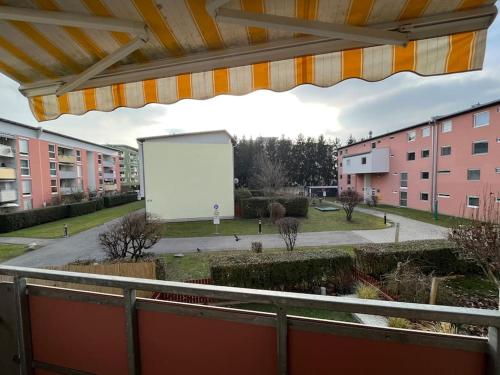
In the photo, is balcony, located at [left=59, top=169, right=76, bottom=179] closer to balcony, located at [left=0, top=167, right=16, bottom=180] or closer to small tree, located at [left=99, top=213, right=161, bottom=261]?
balcony, located at [left=0, top=167, right=16, bottom=180]

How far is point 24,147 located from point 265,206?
96.0 feet

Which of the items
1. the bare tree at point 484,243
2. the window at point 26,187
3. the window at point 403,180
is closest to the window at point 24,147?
the window at point 26,187

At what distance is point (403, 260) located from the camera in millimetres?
7801

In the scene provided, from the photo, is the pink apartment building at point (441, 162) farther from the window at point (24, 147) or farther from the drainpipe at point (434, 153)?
the window at point (24, 147)

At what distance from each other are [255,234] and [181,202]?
8.13m

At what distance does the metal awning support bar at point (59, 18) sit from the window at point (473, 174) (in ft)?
82.5

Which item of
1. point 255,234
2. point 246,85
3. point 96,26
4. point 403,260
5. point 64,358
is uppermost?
point 96,26

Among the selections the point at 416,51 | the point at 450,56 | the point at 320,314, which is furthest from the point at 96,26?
the point at 320,314

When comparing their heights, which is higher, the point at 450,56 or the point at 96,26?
the point at 96,26

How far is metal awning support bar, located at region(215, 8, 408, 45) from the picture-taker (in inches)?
68.5

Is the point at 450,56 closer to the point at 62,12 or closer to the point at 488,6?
the point at 488,6

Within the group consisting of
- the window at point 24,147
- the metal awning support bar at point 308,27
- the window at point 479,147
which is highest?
the window at point 24,147

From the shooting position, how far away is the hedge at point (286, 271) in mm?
7145

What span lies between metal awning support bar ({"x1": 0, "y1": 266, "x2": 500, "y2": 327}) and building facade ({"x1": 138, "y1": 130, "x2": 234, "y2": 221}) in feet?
65.7
